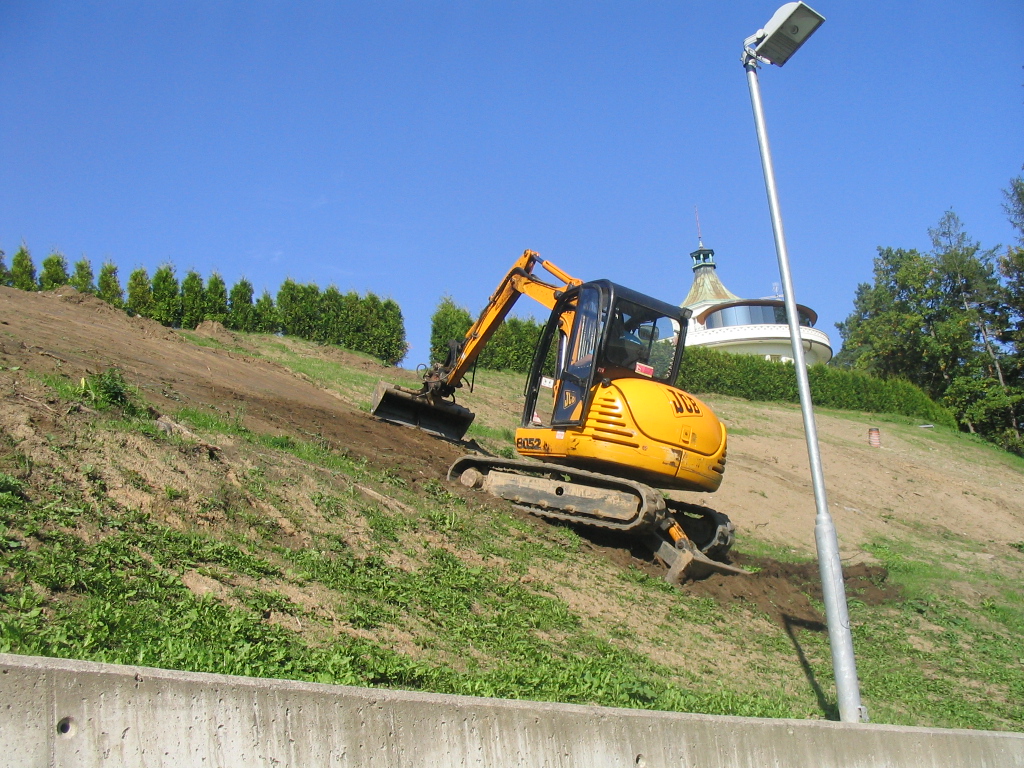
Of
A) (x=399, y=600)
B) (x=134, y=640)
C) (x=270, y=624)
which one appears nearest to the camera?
(x=134, y=640)

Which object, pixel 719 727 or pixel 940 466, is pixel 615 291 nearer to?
pixel 719 727

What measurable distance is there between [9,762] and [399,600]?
151 inches

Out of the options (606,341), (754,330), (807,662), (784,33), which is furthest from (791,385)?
(784,33)

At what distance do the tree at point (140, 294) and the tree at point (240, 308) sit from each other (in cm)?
233

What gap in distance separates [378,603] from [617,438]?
15.5 feet

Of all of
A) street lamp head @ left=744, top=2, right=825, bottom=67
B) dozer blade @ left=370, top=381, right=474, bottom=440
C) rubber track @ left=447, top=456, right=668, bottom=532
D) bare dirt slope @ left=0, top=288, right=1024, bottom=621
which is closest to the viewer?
street lamp head @ left=744, top=2, right=825, bottom=67

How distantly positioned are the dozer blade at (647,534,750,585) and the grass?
0.36 m

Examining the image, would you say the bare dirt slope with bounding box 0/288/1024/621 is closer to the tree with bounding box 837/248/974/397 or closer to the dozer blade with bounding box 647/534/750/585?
the dozer blade with bounding box 647/534/750/585

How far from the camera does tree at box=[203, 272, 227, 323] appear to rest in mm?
24702

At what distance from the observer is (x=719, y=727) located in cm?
475

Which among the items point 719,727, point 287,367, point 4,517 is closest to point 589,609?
point 719,727

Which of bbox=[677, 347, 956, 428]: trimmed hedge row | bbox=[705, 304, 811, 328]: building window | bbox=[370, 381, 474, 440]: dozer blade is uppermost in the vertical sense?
bbox=[705, 304, 811, 328]: building window

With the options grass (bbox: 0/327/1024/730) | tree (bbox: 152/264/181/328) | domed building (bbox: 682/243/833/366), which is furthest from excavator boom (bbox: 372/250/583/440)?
domed building (bbox: 682/243/833/366)

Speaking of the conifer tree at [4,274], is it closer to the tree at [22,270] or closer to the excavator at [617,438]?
the tree at [22,270]
